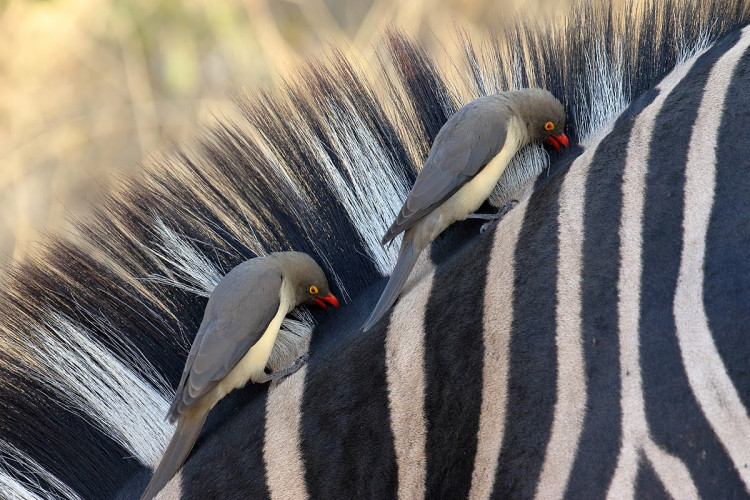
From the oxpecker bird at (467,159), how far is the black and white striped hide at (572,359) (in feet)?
0.29

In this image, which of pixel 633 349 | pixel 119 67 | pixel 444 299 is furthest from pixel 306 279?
pixel 119 67

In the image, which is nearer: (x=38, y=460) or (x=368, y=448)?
(x=368, y=448)

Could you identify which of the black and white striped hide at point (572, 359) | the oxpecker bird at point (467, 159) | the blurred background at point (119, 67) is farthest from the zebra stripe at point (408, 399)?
the blurred background at point (119, 67)

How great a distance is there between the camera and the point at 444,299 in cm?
110

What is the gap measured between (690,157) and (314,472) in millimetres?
609

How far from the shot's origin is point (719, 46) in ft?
3.86

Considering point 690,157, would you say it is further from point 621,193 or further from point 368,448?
point 368,448

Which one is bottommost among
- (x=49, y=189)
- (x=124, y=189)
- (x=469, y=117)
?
(x=49, y=189)

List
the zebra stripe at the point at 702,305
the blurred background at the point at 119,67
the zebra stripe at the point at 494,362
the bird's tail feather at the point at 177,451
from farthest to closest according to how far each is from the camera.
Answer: the blurred background at the point at 119,67 < the bird's tail feather at the point at 177,451 < the zebra stripe at the point at 494,362 < the zebra stripe at the point at 702,305

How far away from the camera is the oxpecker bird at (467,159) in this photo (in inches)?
48.7

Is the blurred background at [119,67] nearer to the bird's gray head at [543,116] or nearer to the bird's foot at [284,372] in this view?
the bird's gray head at [543,116]

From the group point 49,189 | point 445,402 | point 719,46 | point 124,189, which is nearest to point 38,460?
point 124,189

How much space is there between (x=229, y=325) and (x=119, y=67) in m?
3.01

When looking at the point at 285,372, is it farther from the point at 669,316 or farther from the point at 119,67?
the point at 119,67
